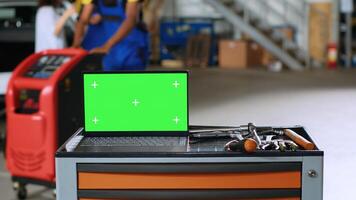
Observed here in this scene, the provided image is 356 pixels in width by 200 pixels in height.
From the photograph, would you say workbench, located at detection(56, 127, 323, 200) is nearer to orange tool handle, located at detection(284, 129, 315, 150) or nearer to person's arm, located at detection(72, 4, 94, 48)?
orange tool handle, located at detection(284, 129, 315, 150)

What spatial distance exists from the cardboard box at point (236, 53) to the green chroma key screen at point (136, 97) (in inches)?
411

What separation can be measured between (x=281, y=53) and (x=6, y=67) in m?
7.38

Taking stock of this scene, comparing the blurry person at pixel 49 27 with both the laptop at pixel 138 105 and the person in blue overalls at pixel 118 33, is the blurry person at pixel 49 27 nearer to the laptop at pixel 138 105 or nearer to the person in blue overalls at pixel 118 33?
the person in blue overalls at pixel 118 33

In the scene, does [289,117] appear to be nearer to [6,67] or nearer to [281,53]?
[6,67]

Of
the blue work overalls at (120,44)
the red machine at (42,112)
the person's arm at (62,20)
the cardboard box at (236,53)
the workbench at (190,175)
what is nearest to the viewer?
the workbench at (190,175)

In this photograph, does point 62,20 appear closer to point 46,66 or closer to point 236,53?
point 46,66

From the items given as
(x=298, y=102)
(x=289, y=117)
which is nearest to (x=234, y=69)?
(x=298, y=102)

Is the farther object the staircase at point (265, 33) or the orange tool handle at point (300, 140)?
the staircase at point (265, 33)

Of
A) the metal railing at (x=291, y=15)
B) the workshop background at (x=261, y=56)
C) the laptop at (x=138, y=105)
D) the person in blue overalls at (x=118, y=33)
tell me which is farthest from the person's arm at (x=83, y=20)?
the metal railing at (x=291, y=15)

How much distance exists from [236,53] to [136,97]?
10654mm

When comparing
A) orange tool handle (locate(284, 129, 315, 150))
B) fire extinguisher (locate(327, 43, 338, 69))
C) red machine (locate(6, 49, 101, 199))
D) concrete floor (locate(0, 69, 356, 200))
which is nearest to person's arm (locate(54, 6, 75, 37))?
red machine (locate(6, 49, 101, 199))

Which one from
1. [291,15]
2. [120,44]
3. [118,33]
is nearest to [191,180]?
[118,33]

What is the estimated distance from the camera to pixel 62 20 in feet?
14.0

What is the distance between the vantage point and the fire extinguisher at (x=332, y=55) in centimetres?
1195
